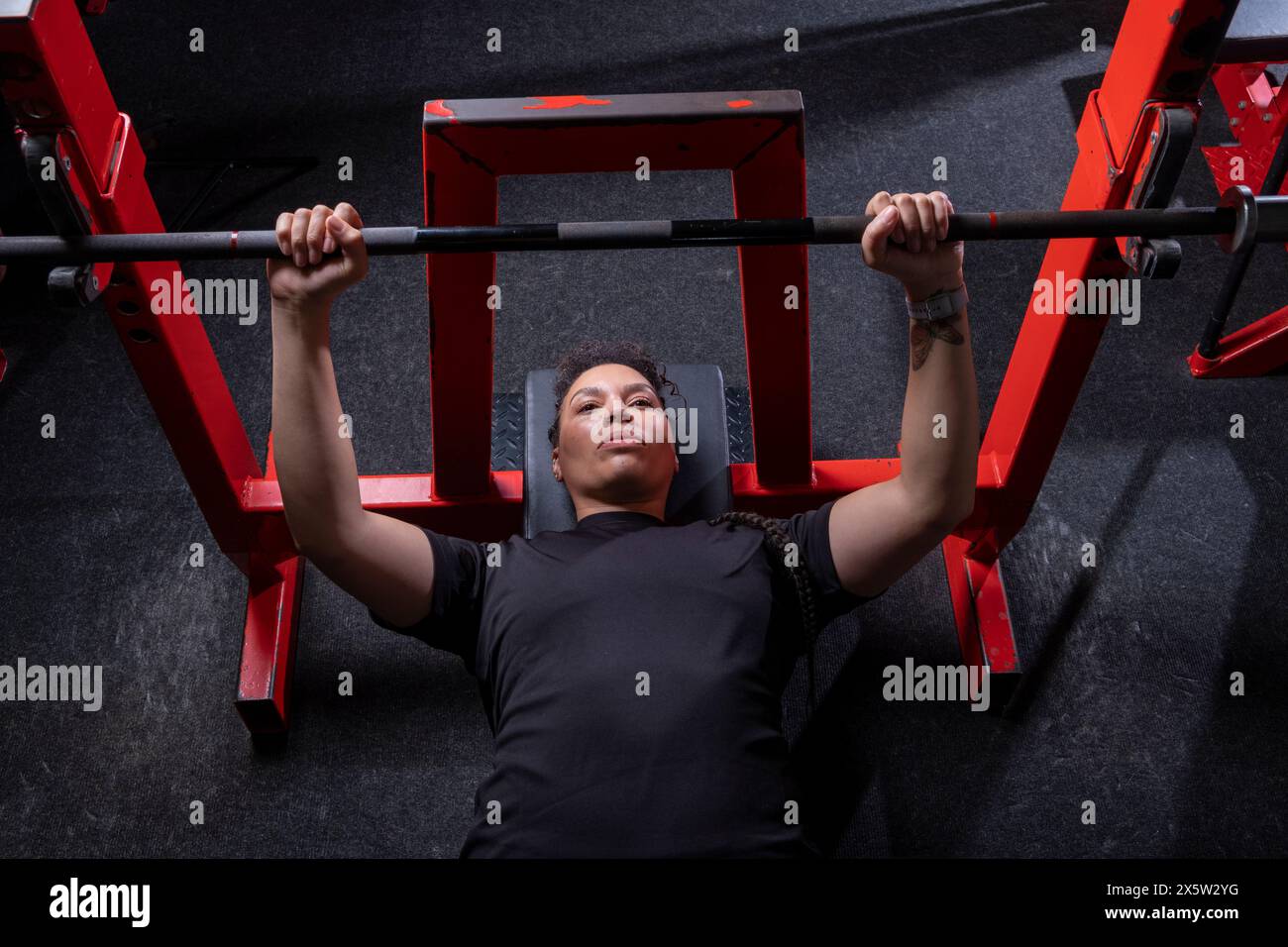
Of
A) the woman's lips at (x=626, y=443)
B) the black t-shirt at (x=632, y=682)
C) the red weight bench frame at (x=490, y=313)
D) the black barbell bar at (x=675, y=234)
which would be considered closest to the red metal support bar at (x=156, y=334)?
the red weight bench frame at (x=490, y=313)

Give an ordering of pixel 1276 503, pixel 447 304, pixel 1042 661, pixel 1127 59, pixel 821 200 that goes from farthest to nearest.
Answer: pixel 821 200 → pixel 1276 503 → pixel 1042 661 → pixel 447 304 → pixel 1127 59

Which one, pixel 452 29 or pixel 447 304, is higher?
pixel 452 29

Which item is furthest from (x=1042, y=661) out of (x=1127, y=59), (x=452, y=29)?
(x=452, y=29)

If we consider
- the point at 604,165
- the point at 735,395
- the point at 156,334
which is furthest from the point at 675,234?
the point at 735,395

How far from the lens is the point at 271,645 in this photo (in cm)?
225

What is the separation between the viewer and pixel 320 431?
4.95 feet

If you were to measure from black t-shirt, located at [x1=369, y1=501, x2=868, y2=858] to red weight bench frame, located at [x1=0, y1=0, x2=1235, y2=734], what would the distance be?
1.29 ft

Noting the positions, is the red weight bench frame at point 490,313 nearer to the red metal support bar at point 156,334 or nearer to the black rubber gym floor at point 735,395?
the red metal support bar at point 156,334

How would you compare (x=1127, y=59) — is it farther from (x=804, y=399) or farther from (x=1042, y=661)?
(x=1042, y=661)

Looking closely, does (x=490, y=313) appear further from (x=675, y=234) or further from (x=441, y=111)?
(x=675, y=234)

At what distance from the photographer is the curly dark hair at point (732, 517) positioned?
5.44ft

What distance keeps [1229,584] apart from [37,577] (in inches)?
106

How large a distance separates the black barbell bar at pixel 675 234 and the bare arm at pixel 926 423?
0.05m

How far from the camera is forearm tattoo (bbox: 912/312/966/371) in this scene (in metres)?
1.53
